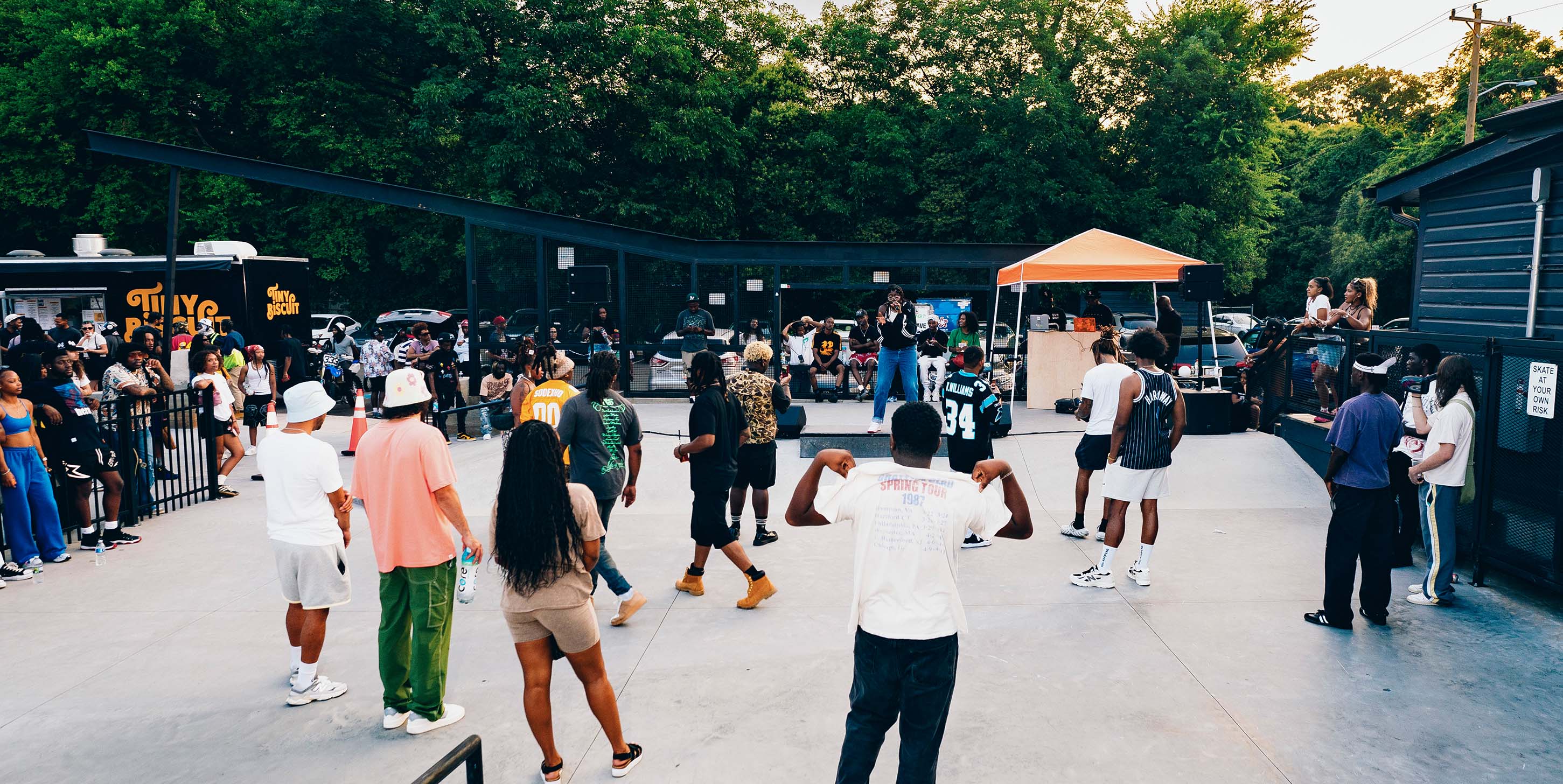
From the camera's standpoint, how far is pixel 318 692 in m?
4.95

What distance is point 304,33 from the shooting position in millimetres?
26766

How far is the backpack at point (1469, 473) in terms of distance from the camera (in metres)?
6.02

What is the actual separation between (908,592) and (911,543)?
0.16 m

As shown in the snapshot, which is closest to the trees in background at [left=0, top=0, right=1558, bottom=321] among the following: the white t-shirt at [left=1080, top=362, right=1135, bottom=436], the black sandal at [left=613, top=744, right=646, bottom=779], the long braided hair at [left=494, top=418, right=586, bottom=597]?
the white t-shirt at [left=1080, top=362, right=1135, bottom=436]

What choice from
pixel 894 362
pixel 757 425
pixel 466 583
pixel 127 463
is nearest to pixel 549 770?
pixel 466 583

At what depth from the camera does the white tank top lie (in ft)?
40.9

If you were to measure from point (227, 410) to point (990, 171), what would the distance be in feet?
70.1

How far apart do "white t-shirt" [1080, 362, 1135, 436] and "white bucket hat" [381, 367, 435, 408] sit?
488 cm

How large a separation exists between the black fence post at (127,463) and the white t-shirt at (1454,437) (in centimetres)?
1062

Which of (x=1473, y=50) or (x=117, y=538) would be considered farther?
Answer: (x=1473, y=50)

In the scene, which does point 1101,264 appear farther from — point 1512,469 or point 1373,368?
point 1373,368

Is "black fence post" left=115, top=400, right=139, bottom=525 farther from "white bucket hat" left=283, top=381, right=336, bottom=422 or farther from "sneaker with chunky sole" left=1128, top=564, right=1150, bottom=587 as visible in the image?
"sneaker with chunky sole" left=1128, top=564, right=1150, bottom=587

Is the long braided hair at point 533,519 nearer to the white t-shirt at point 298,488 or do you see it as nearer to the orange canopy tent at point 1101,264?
the white t-shirt at point 298,488

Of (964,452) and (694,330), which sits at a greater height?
(694,330)
